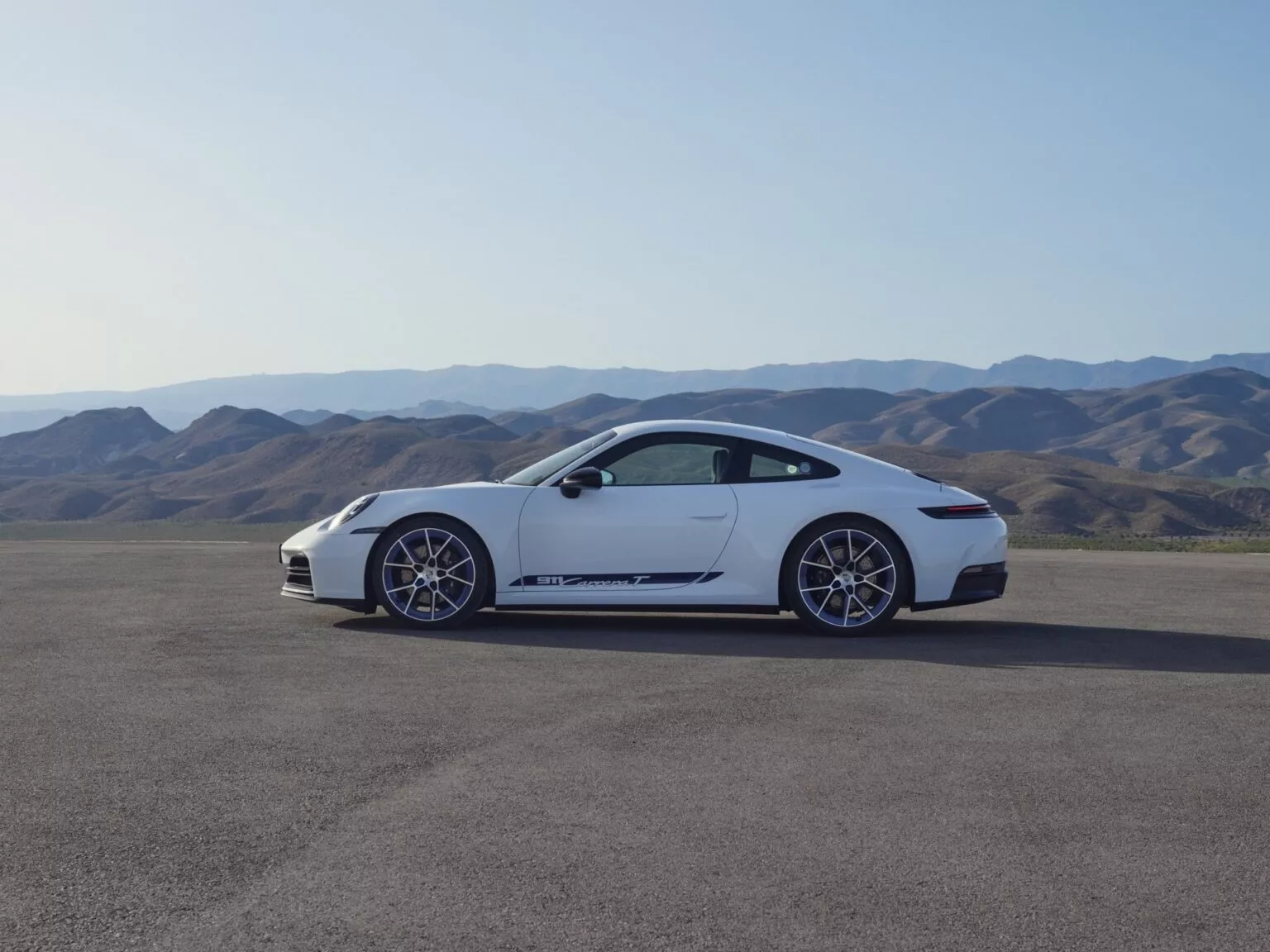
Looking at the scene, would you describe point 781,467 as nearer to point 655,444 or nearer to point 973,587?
point 655,444

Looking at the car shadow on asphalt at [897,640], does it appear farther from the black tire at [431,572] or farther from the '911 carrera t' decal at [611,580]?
the '911 carrera t' decal at [611,580]

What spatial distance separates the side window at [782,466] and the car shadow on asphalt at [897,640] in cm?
105

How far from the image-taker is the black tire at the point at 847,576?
9078 mm

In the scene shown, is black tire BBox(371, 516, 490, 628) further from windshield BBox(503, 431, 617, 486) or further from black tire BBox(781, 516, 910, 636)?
black tire BBox(781, 516, 910, 636)

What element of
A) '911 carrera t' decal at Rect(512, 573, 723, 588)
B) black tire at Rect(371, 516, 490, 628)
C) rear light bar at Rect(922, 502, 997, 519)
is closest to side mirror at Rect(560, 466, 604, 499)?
'911 carrera t' decal at Rect(512, 573, 723, 588)

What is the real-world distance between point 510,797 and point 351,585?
4.86m

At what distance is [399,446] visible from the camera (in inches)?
6048

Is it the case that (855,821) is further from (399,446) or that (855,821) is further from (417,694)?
(399,446)

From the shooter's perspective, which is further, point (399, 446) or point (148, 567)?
point (399, 446)

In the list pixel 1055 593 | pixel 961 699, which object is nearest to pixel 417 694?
pixel 961 699

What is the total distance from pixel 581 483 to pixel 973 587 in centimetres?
269

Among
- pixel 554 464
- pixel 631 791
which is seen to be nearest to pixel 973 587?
pixel 554 464

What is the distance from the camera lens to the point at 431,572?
9312mm

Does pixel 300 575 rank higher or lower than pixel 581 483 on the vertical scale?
lower
